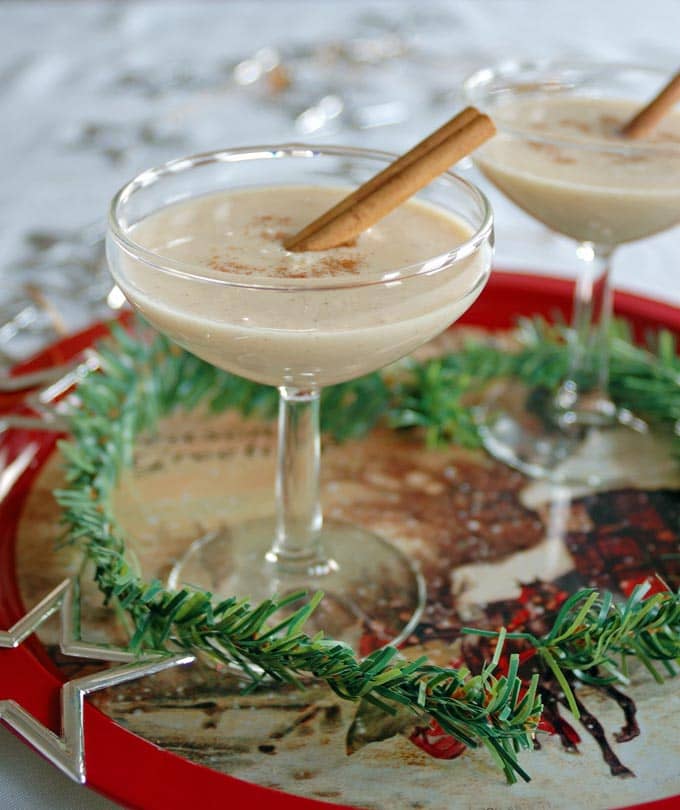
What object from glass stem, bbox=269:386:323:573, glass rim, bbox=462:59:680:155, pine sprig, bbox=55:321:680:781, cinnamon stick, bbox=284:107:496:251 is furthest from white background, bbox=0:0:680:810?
glass stem, bbox=269:386:323:573

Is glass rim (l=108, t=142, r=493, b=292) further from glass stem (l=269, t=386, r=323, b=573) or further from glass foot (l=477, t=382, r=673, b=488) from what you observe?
glass foot (l=477, t=382, r=673, b=488)

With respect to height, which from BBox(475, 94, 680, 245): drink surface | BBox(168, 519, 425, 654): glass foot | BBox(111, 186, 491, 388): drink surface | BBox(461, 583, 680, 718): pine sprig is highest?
BBox(111, 186, 491, 388): drink surface

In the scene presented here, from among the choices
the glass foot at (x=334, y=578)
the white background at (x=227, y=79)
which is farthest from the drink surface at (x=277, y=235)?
the white background at (x=227, y=79)

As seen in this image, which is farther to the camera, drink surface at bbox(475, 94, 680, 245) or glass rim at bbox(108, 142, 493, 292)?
drink surface at bbox(475, 94, 680, 245)

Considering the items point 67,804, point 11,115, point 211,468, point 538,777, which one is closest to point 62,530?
point 211,468

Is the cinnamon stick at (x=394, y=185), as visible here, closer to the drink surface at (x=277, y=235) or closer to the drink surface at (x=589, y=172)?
the drink surface at (x=277, y=235)

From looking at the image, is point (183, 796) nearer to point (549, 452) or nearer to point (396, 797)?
point (396, 797)

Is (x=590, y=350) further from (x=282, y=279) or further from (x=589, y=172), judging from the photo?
(x=282, y=279)
